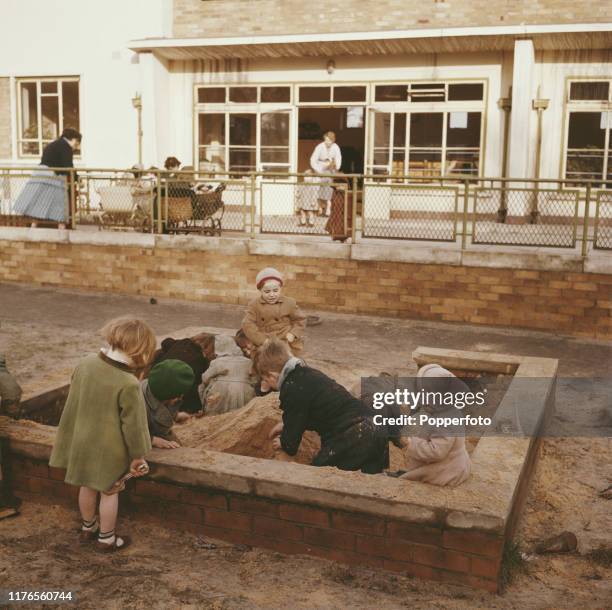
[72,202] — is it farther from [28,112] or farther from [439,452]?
[439,452]

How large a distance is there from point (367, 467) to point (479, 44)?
12.4 metres

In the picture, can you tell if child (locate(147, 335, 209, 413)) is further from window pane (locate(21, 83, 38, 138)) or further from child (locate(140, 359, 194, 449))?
window pane (locate(21, 83, 38, 138))

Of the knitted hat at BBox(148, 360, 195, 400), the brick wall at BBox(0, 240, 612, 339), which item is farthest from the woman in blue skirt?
the knitted hat at BBox(148, 360, 195, 400)

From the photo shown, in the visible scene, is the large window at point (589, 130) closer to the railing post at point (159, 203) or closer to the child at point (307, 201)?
the child at point (307, 201)

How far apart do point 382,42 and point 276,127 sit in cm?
323

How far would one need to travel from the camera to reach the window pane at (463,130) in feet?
51.8

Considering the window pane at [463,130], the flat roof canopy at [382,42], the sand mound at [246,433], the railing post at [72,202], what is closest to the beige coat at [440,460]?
the sand mound at [246,433]

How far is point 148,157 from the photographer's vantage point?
1717 centimetres

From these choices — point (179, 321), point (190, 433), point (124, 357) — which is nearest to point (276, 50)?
point (179, 321)

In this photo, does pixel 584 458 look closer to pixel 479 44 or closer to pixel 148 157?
pixel 479 44

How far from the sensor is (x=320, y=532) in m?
3.83

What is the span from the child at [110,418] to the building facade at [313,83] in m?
12.3

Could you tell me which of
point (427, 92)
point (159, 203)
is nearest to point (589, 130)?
point (427, 92)

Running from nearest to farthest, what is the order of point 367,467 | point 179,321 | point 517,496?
point 517,496 < point 367,467 < point 179,321
